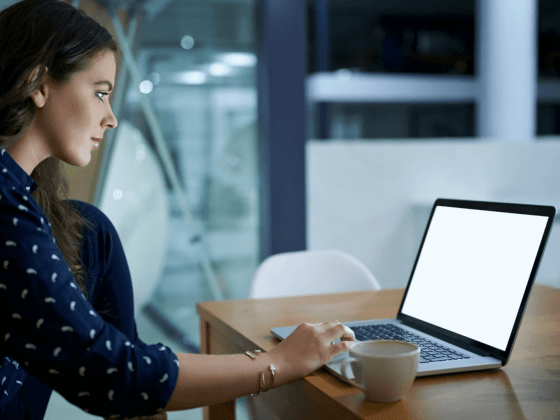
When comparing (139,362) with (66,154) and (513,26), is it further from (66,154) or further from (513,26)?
(513,26)

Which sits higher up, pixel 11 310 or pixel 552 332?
pixel 11 310

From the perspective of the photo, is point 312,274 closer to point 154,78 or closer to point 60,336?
point 60,336

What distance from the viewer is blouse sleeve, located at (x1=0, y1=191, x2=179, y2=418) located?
2.24 feet

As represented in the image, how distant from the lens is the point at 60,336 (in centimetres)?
68

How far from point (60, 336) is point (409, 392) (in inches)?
16.3

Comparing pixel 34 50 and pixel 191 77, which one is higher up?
pixel 191 77

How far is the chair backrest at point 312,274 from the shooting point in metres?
1.63

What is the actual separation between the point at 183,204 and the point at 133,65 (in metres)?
0.60

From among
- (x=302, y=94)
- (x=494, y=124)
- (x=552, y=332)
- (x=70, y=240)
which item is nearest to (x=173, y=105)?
(x=302, y=94)

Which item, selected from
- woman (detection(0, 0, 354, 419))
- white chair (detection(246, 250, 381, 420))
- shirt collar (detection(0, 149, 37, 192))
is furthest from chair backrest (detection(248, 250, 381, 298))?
shirt collar (detection(0, 149, 37, 192))

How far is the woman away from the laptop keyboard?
→ 0.10 m

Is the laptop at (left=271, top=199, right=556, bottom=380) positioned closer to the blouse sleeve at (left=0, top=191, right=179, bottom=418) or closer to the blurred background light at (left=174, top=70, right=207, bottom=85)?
the blouse sleeve at (left=0, top=191, right=179, bottom=418)

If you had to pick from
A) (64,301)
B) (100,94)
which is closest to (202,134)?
(100,94)

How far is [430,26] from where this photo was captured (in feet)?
32.2
